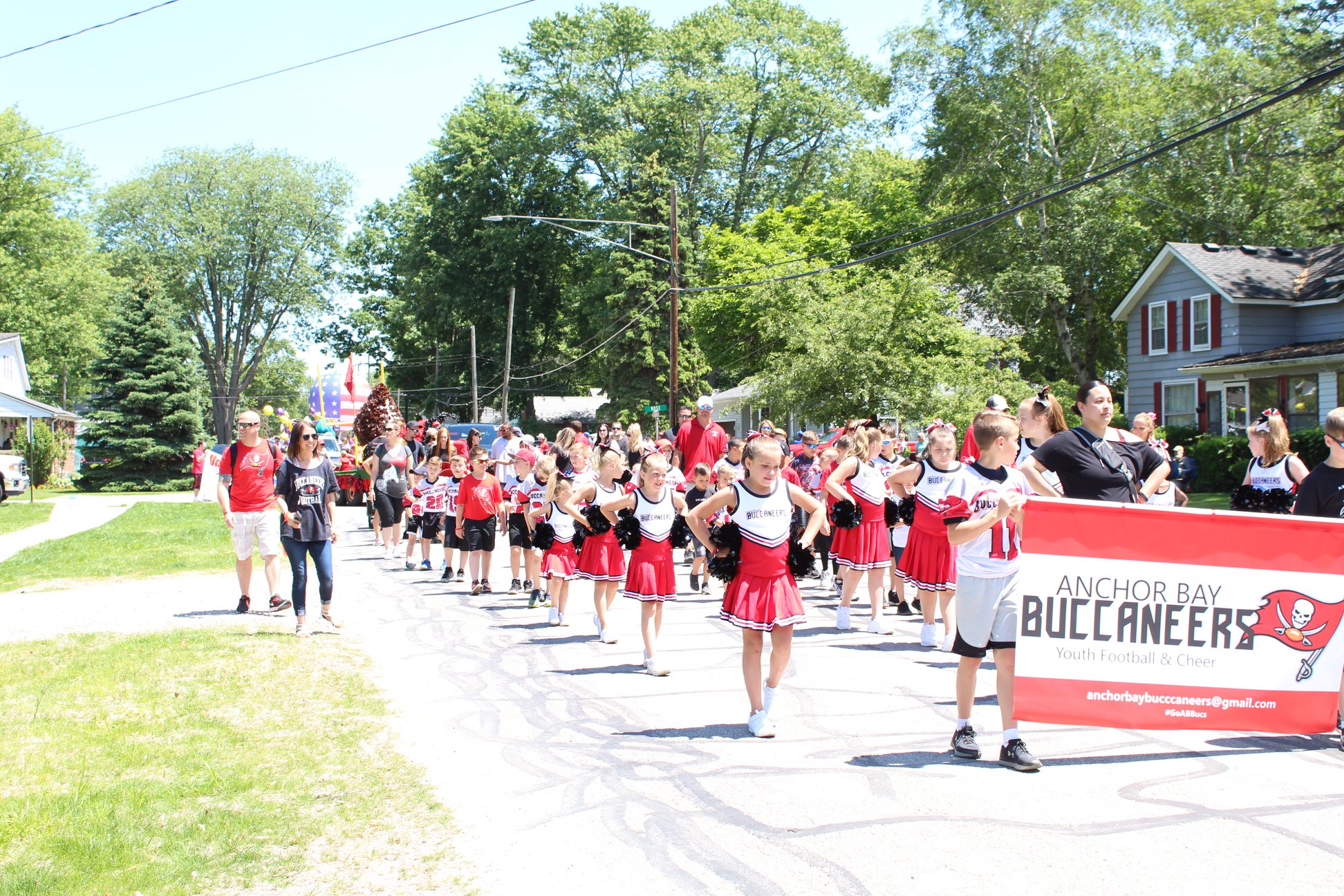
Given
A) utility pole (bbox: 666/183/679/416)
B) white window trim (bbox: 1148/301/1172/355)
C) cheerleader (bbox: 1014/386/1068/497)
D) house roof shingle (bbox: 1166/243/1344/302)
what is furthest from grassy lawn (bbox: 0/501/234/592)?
white window trim (bbox: 1148/301/1172/355)

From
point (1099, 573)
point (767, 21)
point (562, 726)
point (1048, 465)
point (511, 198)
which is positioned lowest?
point (562, 726)

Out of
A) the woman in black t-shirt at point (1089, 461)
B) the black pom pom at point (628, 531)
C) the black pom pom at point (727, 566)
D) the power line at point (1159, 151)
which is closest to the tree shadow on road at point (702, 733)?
→ the black pom pom at point (727, 566)

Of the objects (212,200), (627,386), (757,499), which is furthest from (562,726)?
(212,200)

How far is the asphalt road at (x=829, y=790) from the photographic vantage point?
4.32 meters

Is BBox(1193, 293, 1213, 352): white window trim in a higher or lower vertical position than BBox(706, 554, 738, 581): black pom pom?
higher

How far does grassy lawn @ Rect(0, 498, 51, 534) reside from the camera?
23900mm

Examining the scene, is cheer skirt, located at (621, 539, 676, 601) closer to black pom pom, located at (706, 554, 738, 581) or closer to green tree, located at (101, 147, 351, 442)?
black pom pom, located at (706, 554, 738, 581)

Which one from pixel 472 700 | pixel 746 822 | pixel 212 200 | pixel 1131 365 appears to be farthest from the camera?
pixel 212 200

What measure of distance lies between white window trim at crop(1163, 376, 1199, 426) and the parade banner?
28.3m

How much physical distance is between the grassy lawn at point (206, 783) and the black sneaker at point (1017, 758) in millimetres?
2800

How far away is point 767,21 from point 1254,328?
31.7 meters

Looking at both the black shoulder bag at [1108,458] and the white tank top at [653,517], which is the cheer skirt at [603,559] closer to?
the white tank top at [653,517]

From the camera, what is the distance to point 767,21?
5428 cm

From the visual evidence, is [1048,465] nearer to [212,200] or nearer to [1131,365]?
[1131,365]
